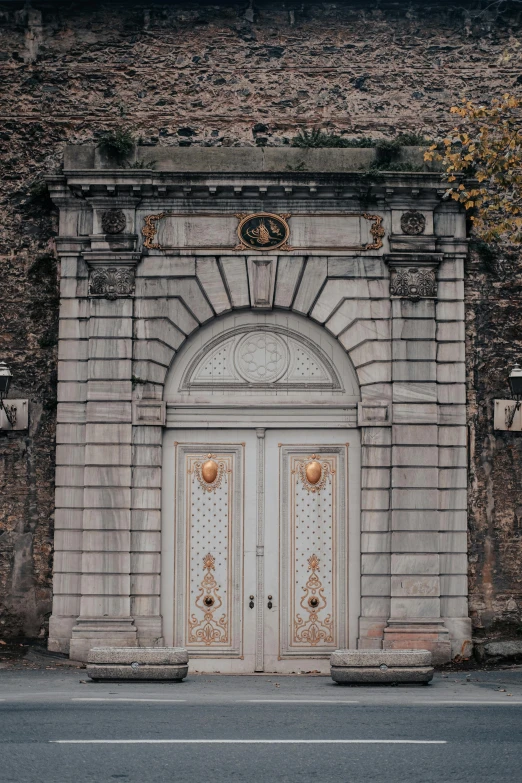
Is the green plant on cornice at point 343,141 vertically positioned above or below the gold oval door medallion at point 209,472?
above

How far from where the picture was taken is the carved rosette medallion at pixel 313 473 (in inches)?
732

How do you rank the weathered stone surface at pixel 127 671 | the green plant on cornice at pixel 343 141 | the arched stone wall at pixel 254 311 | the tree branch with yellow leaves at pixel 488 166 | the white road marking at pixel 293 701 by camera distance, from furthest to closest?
the green plant on cornice at pixel 343 141 → the arched stone wall at pixel 254 311 → the tree branch with yellow leaves at pixel 488 166 → the weathered stone surface at pixel 127 671 → the white road marking at pixel 293 701

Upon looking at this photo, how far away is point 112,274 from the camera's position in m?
18.7

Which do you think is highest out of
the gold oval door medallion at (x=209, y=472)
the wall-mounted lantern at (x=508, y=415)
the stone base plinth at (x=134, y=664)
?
the wall-mounted lantern at (x=508, y=415)

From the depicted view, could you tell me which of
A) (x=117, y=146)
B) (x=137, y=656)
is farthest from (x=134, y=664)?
(x=117, y=146)

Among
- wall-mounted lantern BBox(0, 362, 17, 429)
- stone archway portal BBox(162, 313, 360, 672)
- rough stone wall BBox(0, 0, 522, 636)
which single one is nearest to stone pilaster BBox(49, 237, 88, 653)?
rough stone wall BBox(0, 0, 522, 636)

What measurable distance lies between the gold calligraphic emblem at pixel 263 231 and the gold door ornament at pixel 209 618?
14.6 feet

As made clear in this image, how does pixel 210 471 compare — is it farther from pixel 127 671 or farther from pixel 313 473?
pixel 127 671

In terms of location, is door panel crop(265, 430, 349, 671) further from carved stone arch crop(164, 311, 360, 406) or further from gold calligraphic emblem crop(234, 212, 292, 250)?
gold calligraphic emblem crop(234, 212, 292, 250)

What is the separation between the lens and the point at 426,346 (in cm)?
1862

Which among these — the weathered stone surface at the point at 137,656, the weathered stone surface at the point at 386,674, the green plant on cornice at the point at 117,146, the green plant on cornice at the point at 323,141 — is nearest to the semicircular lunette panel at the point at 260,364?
the green plant on cornice at the point at 323,141

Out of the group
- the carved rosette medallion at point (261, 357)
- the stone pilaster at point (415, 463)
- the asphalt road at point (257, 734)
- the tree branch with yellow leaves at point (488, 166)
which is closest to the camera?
the asphalt road at point (257, 734)

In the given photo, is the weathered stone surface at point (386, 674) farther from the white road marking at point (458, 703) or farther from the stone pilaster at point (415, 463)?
the stone pilaster at point (415, 463)

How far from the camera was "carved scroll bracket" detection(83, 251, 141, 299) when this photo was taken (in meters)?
18.6
